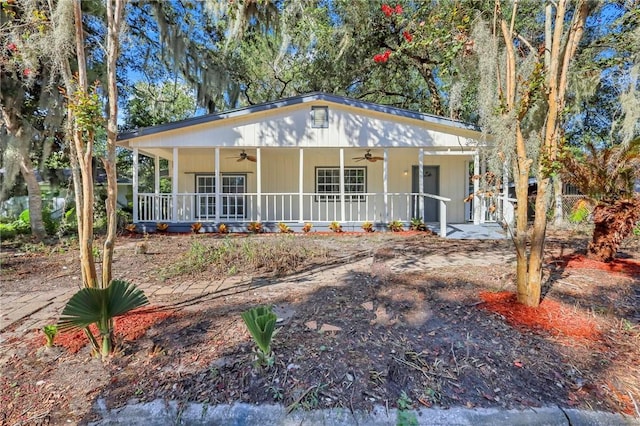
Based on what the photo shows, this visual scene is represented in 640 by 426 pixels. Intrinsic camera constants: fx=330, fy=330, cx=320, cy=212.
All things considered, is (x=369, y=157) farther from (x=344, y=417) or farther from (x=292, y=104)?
(x=344, y=417)

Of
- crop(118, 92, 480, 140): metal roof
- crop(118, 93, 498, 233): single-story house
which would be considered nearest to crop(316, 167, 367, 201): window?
crop(118, 93, 498, 233): single-story house

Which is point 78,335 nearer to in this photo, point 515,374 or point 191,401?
point 191,401

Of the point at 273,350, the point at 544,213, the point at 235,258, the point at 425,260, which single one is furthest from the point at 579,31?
the point at 235,258

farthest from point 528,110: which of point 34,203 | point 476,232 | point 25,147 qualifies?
point 34,203

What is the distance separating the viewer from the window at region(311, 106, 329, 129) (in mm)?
10023

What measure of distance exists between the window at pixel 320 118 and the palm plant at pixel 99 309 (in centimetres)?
820

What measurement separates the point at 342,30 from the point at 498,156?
30.7ft

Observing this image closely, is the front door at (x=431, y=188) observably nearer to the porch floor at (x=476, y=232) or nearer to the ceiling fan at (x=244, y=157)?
the porch floor at (x=476, y=232)

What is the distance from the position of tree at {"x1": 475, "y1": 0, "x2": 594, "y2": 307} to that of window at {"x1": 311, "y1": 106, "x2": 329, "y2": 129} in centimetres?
652

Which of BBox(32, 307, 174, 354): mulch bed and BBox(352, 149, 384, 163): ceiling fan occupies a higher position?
BBox(352, 149, 384, 163): ceiling fan

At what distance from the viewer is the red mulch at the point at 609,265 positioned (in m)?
4.84

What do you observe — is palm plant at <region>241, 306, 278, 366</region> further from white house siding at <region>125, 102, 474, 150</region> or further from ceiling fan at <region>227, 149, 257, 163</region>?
ceiling fan at <region>227, 149, 257, 163</region>

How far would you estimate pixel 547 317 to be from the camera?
10.3 feet

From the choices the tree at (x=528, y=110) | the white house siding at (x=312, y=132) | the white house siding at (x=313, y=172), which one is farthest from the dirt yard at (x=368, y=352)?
the white house siding at (x=313, y=172)
